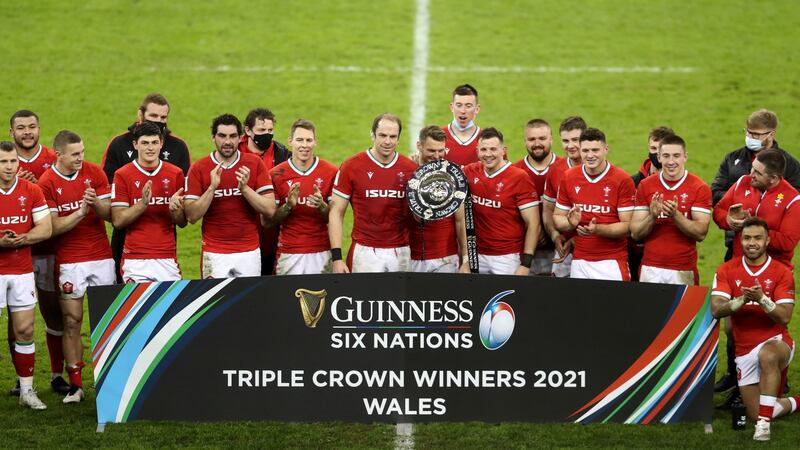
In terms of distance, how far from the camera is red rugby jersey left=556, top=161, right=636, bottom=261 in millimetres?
9617

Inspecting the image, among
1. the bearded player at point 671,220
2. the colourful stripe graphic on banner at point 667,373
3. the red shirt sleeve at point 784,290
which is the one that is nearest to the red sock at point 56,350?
the colourful stripe graphic on banner at point 667,373

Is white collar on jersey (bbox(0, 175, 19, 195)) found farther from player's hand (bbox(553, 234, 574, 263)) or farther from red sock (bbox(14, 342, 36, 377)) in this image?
player's hand (bbox(553, 234, 574, 263))

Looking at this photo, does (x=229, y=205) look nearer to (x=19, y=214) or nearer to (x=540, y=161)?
(x=19, y=214)

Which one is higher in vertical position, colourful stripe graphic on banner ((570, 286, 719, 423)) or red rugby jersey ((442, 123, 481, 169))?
red rugby jersey ((442, 123, 481, 169))

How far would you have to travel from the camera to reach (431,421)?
29.1 feet

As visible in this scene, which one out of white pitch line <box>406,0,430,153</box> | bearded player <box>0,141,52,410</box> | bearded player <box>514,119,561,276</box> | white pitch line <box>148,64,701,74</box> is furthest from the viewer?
white pitch line <box>148,64,701,74</box>

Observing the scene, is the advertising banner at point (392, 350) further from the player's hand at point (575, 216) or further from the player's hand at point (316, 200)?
the player's hand at point (316, 200)

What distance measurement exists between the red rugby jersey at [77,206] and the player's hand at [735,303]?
Answer: 4361 mm

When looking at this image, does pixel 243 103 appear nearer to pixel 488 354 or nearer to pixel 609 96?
pixel 609 96

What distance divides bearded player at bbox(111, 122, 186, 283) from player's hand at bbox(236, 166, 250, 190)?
425mm

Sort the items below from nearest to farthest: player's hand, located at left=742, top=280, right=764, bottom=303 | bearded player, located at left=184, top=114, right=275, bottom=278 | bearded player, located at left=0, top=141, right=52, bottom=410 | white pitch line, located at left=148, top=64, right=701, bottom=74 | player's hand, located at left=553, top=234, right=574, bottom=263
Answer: player's hand, located at left=742, top=280, right=764, bottom=303 → bearded player, located at left=0, top=141, right=52, bottom=410 → bearded player, located at left=184, top=114, right=275, bottom=278 → player's hand, located at left=553, top=234, right=574, bottom=263 → white pitch line, located at left=148, top=64, right=701, bottom=74

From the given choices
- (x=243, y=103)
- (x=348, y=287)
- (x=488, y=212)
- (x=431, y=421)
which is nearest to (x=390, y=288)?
(x=348, y=287)

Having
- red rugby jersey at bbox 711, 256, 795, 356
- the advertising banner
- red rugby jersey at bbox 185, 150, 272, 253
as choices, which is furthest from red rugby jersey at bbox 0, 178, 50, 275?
red rugby jersey at bbox 711, 256, 795, 356

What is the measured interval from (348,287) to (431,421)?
103 cm
